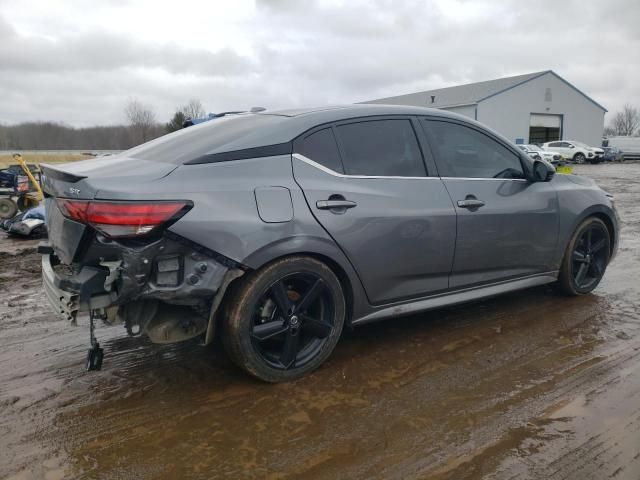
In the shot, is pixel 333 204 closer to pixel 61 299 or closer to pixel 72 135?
pixel 61 299

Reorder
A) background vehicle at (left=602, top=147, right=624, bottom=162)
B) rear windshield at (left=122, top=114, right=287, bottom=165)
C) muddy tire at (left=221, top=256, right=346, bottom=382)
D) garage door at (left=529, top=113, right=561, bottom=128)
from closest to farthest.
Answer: muddy tire at (left=221, top=256, right=346, bottom=382)
rear windshield at (left=122, top=114, right=287, bottom=165)
background vehicle at (left=602, top=147, right=624, bottom=162)
garage door at (left=529, top=113, right=561, bottom=128)

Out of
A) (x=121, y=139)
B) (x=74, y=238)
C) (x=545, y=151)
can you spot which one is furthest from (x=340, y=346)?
(x=121, y=139)

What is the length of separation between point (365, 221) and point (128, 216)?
137 centimetres

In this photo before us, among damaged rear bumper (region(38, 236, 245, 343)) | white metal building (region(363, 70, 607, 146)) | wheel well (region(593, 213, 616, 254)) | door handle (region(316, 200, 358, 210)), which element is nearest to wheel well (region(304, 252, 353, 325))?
door handle (region(316, 200, 358, 210))

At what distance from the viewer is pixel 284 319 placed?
9.93 feet

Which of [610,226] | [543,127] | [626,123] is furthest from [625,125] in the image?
[610,226]

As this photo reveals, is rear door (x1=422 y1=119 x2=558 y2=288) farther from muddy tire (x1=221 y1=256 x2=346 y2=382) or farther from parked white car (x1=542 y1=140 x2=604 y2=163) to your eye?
parked white car (x1=542 y1=140 x2=604 y2=163)

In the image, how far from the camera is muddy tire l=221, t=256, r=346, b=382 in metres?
2.87

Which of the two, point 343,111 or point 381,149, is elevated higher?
point 343,111

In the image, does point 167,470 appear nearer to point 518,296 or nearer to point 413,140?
point 413,140

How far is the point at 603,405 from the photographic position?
9.27ft

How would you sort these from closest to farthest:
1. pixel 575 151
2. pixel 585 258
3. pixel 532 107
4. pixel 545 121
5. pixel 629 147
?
pixel 585 258 → pixel 575 151 → pixel 629 147 → pixel 532 107 → pixel 545 121

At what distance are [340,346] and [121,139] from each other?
6136cm

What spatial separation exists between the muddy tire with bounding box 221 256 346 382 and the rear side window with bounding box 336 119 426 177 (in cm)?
74
